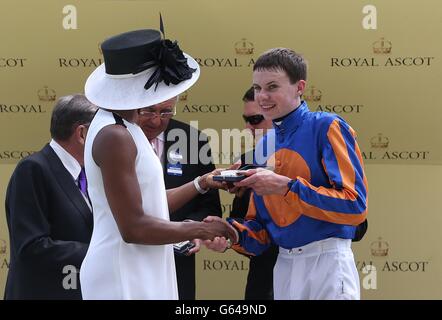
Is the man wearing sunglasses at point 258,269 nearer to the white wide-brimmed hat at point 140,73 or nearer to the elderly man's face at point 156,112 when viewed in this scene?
the elderly man's face at point 156,112

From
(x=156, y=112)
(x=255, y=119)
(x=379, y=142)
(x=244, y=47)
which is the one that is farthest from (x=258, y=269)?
(x=244, y=47)

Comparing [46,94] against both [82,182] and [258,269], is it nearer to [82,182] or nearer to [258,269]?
[82,182]

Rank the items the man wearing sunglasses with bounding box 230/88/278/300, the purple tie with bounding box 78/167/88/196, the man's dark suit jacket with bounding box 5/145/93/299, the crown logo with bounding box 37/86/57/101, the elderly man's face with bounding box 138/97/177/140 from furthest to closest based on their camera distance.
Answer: the crown logo with bounding box 37/86/57/101 < the man wearing sunglasses with bounding box 230/88/278/300 < the purple tie with bounding box 78/167/88/196 < the man's dark suit jacket with bounding box 5/145/93/299 < the elderly man's face with bounding box 138/97/177/140

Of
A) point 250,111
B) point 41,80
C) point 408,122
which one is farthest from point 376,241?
point 41,80

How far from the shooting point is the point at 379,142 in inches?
199

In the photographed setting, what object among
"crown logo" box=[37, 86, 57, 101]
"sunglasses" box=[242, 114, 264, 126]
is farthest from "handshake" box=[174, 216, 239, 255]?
"crown logo" box=[37, 86, 57, 101]

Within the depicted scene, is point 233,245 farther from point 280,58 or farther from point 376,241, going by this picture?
point 376,241

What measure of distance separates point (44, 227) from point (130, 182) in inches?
36.6

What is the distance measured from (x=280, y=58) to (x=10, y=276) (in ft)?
5.35

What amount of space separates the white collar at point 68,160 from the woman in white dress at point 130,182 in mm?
769

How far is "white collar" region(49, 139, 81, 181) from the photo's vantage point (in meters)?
3.57

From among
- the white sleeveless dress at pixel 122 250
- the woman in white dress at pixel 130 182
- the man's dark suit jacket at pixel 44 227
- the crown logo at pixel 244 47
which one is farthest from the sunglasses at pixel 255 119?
the white sleeveless dress at pixel 122 250

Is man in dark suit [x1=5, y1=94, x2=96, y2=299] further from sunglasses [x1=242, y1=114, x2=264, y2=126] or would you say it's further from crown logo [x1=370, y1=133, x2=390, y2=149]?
crown logo [x1=370, y1=133, x2=390, y2=149]

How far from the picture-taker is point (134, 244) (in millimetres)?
2730
